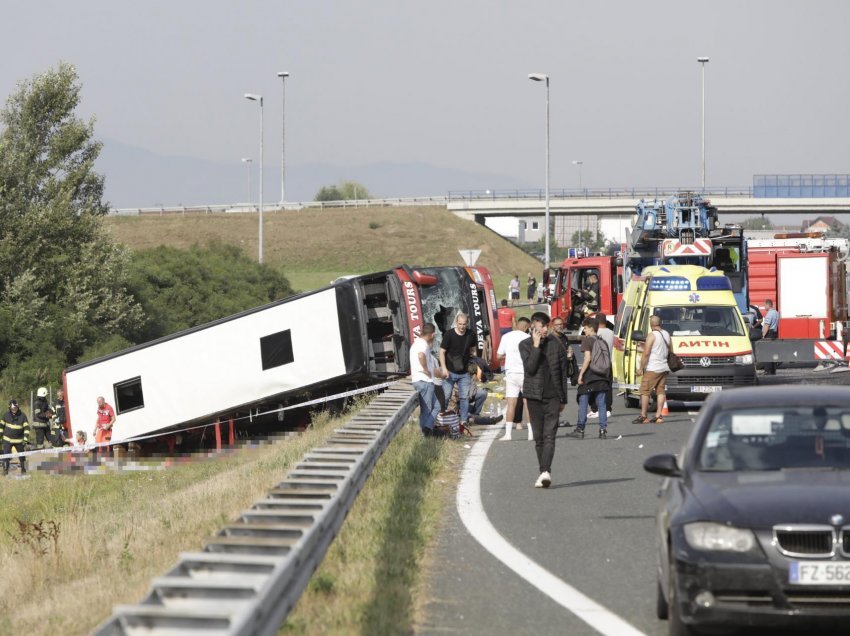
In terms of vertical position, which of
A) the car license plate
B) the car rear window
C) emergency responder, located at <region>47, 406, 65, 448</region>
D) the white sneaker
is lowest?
emergency responder, located at <region>47, 406, 65, 448</region>

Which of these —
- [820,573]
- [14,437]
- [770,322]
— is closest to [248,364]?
[14,437]

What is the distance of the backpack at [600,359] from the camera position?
Result: 1866cm

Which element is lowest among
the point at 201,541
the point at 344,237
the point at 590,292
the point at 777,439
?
the point at 201,541

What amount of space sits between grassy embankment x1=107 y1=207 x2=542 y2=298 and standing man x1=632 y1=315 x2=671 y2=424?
80.0 meters

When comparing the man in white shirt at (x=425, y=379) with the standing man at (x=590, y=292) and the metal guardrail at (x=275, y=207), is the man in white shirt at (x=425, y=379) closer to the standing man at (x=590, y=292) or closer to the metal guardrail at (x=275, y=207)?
the standing man at (x=590, y=292)

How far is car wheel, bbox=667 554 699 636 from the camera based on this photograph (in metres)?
6.80

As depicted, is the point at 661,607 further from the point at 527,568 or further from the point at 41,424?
the point at 41,424

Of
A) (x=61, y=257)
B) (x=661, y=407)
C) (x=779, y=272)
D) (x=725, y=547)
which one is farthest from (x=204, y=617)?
(x=61, y=257)

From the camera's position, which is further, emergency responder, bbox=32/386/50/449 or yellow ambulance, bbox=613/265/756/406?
emergency responder, bbox=32/386/50/449

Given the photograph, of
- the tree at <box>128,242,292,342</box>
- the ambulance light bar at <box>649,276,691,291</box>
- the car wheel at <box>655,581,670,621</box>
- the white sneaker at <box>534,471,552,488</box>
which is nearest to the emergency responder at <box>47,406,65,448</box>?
the ambulance light bar at <box>649,276,691,291</box>

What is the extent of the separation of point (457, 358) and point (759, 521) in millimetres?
12049

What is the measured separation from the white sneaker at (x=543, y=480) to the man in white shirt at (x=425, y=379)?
4.44 meters

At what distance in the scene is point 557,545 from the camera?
10.2 meters

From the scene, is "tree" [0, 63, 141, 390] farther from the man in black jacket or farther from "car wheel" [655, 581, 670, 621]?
"car wheel" [655, 581, 670, 621]
